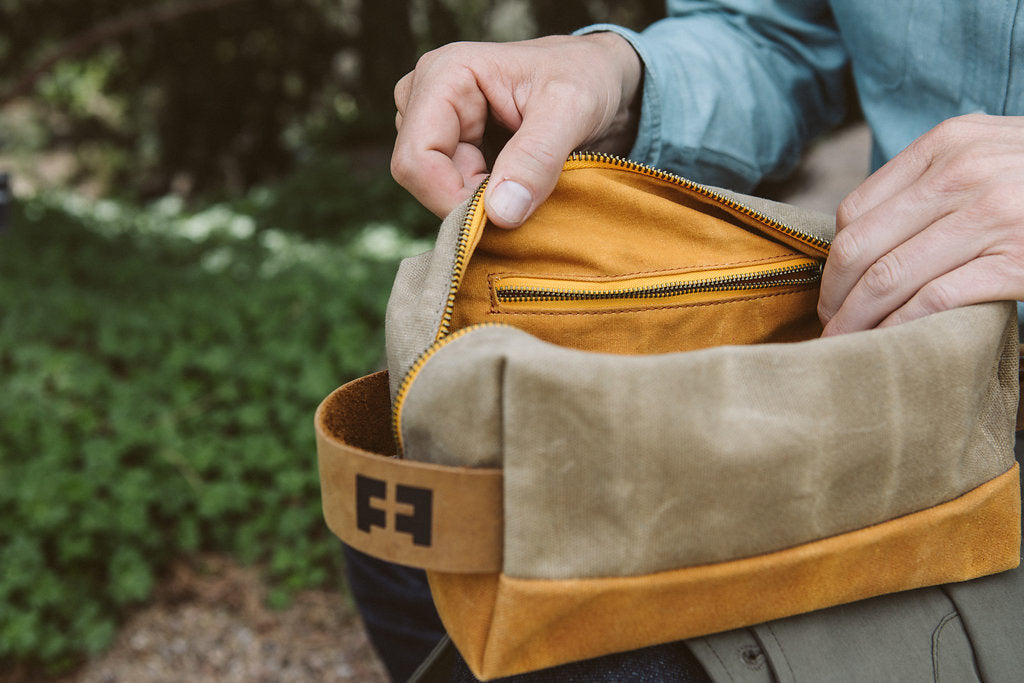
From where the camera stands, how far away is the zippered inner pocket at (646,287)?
2.80ft

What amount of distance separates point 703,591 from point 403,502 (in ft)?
0.92

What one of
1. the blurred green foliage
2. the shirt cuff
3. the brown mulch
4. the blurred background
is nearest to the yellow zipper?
the shirt cuff

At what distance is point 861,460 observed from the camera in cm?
70

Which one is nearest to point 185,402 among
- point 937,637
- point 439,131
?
point 439,131

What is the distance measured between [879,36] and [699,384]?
2.57ft

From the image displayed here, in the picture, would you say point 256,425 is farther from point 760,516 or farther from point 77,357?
point 760,516

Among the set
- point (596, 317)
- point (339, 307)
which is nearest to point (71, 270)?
point (339, 307)

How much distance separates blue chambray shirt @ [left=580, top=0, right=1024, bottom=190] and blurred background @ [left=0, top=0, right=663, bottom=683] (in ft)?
5.89

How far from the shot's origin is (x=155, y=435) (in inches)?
100

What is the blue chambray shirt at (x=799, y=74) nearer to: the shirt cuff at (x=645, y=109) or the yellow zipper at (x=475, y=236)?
the shirt cuff at (x=645, y=109)

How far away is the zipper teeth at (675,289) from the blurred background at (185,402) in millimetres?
1817

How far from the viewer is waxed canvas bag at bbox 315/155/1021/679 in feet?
2.12

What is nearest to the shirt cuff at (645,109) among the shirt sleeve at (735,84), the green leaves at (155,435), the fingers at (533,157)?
the shirt sleeve at (735,84)

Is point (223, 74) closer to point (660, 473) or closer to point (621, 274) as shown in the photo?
point (621, 274)
